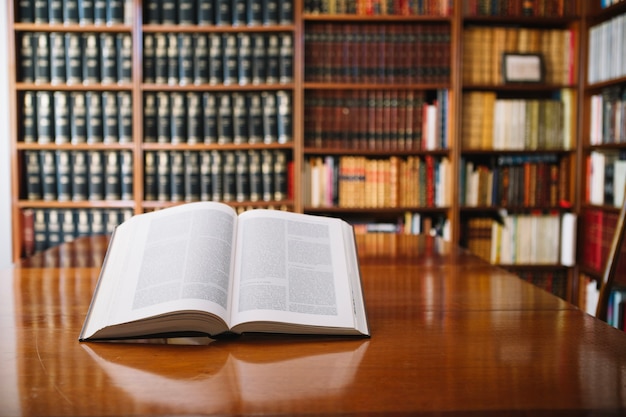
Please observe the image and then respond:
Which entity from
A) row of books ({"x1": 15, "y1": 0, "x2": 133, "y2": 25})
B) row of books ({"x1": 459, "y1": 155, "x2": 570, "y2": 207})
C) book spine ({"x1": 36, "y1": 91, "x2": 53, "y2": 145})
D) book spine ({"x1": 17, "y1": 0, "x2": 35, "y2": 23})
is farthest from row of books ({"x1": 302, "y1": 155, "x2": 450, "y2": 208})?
book spine ({"x1": 17, "y1": 0, "x2": 35, "y2": 23})

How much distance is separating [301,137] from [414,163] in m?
0.56

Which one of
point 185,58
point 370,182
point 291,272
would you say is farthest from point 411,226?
point 291,272

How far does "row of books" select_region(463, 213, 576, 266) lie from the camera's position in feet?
10.7

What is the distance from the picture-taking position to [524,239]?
329 cm

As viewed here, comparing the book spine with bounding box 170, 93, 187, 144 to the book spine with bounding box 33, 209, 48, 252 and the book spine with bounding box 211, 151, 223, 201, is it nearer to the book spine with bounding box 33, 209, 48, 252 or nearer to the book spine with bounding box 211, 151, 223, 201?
the book spine with bounding box 211, 151, 223, 201

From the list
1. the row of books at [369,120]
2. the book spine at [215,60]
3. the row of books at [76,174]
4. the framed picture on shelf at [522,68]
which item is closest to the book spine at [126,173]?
the row of books at [76,174]

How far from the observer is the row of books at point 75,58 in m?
3.12

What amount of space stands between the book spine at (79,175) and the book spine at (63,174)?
0.02 meters

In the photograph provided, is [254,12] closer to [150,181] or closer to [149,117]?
[149,117]

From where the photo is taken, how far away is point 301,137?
10.3ft

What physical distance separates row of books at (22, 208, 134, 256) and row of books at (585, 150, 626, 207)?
222 cm

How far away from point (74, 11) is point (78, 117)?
1.61 ft

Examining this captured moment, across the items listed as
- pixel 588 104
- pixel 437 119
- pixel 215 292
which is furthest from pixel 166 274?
pixel 588 104

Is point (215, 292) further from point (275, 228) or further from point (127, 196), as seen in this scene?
point (127, 196)
